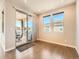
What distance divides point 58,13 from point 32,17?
2.41 metres

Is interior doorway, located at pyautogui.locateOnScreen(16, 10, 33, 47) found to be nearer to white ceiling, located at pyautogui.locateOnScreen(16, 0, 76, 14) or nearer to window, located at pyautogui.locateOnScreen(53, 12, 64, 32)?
white ceiling, located at pyautogui.locateOnScreen(16, 0, 76, 14)

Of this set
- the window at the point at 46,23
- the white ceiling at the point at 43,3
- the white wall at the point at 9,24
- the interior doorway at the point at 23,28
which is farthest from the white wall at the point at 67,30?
the white wall at the point at 9,24

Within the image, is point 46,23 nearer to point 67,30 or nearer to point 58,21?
point 58,21

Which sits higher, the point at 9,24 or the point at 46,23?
the point at 46,23

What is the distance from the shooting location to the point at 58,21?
506 cm

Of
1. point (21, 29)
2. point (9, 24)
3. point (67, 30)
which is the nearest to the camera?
point (9, 24)

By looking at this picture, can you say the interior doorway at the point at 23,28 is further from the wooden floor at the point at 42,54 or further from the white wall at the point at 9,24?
the wooden floor at the point at 42,54

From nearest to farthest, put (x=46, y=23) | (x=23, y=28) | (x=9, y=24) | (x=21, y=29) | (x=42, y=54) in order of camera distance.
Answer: (x=42, y=54), (x=9, y=24), (x=23, y=28), (x=21, y=29), (x=46, y=23)

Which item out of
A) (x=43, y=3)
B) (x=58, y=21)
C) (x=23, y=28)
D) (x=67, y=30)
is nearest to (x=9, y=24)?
(x=23, y=28)

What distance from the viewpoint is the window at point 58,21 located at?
484 centimetres

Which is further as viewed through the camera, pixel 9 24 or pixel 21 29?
pixel 21 29

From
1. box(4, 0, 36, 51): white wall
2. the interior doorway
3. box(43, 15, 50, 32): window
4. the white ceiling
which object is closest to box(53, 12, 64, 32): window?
box(43, 15, 50, 32): window

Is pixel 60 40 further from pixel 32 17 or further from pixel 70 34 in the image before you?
pixel 32 17

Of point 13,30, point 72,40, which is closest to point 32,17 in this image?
point 13,30
